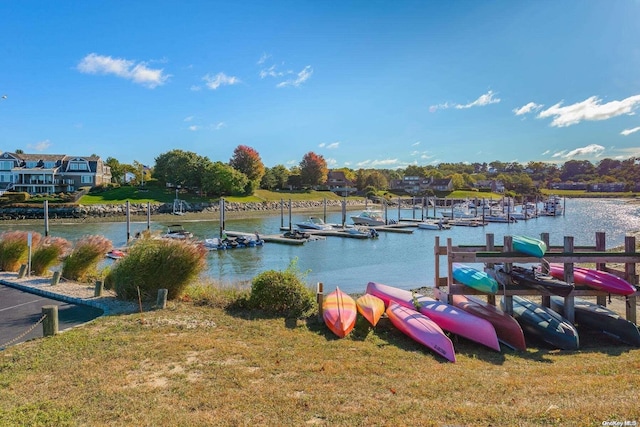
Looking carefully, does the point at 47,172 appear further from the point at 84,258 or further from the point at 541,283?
the point at 541,283

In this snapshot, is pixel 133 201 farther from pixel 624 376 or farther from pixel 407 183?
pixel 407 183

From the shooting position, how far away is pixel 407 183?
454 feet

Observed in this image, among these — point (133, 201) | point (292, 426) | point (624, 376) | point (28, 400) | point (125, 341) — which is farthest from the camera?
point (133, 201)

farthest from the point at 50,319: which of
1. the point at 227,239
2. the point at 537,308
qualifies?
the point at 227,239

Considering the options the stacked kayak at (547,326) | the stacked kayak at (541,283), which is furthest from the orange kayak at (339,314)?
the stacked kayak at (541,283)

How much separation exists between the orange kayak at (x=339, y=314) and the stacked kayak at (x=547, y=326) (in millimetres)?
4232

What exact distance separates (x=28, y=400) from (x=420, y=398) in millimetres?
5134

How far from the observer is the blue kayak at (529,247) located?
33.0 feet

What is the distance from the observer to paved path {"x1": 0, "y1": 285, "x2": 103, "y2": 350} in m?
8.38

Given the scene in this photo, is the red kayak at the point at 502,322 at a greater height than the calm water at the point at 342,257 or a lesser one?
greater

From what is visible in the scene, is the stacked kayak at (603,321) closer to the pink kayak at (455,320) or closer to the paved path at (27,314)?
the pink kayak at (455,320)

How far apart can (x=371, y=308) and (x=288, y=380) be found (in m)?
4.27

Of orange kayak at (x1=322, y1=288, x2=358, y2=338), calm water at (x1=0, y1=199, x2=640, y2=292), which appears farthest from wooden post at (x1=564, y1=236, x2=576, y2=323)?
calm water at (x1=0, y1=199, x2=640, y2=292)

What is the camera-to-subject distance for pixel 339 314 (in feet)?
30.1
